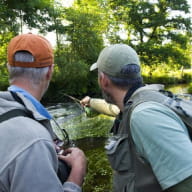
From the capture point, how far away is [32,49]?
1.44 meters

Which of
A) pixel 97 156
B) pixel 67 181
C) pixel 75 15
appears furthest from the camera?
pixel 75 15

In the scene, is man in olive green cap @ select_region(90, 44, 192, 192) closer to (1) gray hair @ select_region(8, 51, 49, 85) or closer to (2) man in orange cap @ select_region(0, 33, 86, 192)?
(2) man in orange cap @ select_region(0, 33, 86, 192)

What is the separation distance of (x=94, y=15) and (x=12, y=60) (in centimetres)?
2148

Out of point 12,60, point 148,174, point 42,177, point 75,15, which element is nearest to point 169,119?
point 148,174

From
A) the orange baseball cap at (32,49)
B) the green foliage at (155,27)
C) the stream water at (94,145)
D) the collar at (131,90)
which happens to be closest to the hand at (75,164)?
the orange baseball cap at (32,49)

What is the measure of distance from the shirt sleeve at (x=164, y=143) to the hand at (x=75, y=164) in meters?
0.34

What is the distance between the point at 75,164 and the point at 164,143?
1.57ft

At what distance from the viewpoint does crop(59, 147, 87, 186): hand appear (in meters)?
1.38

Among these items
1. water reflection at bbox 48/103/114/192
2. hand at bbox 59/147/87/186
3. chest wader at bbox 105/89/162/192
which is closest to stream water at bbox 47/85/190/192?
water reflection at bbox 48/103/114/192

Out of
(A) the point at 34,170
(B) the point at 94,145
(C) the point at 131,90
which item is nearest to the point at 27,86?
(A) the point at 34,170

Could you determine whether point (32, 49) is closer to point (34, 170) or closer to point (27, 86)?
point (27, 86)

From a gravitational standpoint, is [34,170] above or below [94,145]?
above

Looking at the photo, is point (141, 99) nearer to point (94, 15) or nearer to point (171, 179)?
point (171, 179)

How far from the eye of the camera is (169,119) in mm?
1432
